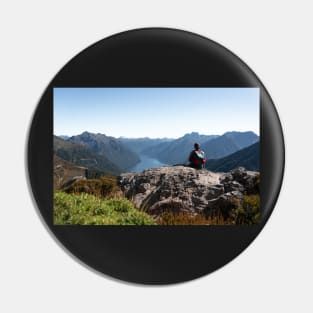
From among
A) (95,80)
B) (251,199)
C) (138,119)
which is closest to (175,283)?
(251,199)

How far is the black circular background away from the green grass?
2.9 inches

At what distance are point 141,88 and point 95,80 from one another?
49 cm

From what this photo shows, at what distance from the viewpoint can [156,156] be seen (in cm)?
742

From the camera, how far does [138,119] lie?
759 centimetres

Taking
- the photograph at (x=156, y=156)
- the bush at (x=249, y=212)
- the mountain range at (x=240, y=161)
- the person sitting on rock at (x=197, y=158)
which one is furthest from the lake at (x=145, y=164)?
the bush at (x=249, y=212)

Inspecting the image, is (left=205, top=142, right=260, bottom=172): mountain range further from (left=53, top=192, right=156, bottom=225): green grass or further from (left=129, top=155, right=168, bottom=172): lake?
(left=53, top=192, right=156, bottom=225): green grass

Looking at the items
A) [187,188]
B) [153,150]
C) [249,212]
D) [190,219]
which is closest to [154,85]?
[153,150]

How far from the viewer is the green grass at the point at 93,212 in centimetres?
741

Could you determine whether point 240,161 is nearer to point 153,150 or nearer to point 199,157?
point 199,157

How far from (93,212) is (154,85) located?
4.85ft

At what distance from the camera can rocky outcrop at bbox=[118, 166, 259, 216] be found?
7461 millimetres

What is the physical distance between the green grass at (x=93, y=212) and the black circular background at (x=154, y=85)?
2.9 inches

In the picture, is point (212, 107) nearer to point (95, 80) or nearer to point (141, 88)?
point (141, 88)

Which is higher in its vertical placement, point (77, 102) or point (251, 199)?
point (77, 102)
